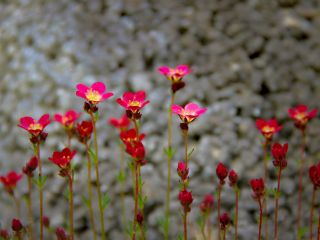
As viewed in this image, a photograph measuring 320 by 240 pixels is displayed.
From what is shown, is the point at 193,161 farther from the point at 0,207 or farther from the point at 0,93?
the point at 0,93

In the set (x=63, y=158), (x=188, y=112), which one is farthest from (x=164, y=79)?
(x=63, y=158)

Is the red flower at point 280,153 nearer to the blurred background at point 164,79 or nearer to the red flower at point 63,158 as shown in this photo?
the red flower at point 63,158

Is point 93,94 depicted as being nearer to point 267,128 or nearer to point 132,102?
point 132,102

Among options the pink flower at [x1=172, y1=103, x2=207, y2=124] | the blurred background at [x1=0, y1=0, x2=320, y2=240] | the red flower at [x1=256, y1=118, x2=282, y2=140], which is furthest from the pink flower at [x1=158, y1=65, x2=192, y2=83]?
the blurred background at [x1=0, y1=0, x2=320, y2=240]

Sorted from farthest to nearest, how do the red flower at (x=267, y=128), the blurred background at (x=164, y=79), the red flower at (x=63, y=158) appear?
Answer: the blurred background at (x=164, y=79), the red flower at (x=267, y=128), the red flower at (x=63, y=158)

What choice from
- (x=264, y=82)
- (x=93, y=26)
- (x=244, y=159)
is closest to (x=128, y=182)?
(x=244, y=159)

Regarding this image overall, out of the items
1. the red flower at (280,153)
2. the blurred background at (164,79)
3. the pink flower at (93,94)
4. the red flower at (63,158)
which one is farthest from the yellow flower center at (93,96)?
the blurred background at (164,79)

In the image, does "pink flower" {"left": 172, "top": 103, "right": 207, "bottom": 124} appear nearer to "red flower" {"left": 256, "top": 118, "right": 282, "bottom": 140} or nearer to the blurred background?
"red flower" {"left": 256, "top": 118, "right": 282, "bottom": 140}
